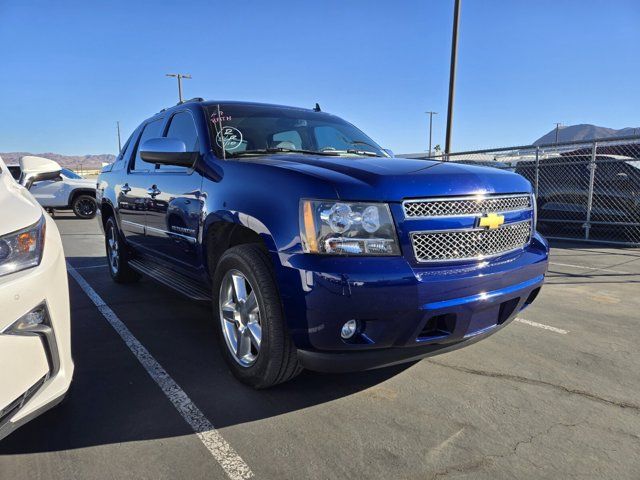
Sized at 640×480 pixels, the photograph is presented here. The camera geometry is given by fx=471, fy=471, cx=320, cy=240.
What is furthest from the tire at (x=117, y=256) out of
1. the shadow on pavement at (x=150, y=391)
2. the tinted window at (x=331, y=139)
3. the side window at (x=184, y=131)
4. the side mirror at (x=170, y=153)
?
the tinted window at (x=331, y=139)

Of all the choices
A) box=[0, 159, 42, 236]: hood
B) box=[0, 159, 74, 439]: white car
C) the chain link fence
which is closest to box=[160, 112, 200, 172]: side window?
box=[0, 159, 42, 236]: hood

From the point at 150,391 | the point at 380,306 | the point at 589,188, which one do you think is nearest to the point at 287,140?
the point at 380,306

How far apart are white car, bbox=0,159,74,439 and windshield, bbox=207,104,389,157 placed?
1.54 m

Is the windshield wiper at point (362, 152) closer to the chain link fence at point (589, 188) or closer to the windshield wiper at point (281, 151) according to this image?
the windshield wiper at point (281, 151)

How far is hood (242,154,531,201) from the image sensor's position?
240 cm

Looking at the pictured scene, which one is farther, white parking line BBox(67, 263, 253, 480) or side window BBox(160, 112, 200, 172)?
side window BBox(160, 112, 200, 172)

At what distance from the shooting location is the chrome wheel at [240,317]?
2779 millimetres

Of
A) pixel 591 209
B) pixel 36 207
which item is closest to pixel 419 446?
pixel 36 207

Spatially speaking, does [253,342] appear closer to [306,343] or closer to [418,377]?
[306,343]

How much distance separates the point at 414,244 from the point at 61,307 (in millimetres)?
1674

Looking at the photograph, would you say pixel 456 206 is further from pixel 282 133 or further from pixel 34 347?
pixel 34 347

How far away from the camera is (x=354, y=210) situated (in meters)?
2.37

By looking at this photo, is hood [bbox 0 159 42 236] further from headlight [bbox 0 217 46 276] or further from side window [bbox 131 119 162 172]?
side window [bbox 131 119 162 172]

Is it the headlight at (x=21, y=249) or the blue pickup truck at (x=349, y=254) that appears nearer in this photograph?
the headlight at (x=21, y=249)
